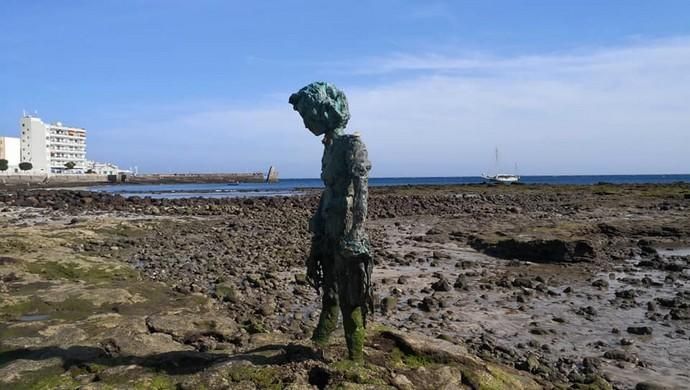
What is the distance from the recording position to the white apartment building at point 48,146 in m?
130

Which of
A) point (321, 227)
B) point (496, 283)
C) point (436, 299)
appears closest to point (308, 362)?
point (321, 227)

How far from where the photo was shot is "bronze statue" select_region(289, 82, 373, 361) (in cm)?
604

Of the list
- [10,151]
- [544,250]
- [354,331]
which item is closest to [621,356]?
[354,331]

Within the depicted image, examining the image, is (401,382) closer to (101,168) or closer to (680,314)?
(680,314)

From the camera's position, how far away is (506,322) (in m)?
11.8

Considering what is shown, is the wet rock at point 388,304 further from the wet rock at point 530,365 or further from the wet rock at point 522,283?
the wet rock at point 522,283

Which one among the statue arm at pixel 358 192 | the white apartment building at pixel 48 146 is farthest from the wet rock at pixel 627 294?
the white apartment building at pixel 48 146

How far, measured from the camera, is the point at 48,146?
13312cm

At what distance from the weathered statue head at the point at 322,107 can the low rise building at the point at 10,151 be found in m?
133

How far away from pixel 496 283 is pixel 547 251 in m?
5.06

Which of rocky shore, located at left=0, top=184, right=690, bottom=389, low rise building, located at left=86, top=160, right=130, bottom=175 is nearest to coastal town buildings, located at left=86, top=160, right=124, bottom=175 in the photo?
low rise building, located at left=86, top=160, right=130, bottom=175

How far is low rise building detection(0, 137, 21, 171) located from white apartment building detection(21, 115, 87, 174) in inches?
60.3

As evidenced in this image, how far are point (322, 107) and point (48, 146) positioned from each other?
144298 mm

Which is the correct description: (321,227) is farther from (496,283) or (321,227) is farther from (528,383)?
(496,283)
